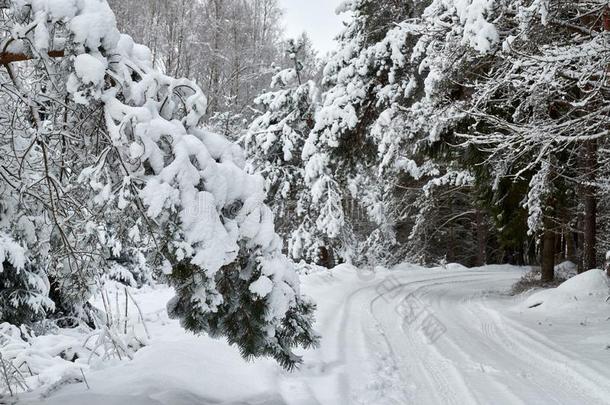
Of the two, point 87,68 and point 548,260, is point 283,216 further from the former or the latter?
point 87,68

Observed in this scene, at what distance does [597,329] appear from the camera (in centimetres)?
806

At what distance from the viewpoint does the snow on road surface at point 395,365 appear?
14.6 ft

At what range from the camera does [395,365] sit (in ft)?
20.6

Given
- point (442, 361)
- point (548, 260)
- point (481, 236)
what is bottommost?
point (442, 361)

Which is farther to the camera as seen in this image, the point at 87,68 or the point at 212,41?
the point at 212,41

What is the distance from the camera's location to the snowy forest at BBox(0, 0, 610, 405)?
269 cm

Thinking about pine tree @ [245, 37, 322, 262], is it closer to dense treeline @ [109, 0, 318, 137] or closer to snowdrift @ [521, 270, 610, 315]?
dense treeline @ [109, 0, 318, 137]

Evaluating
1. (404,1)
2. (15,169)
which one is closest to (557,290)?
(404,1)

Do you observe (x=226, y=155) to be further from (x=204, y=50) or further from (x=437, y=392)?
(x=204, y=50)

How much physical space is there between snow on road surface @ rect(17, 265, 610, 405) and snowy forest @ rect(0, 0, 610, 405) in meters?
0.04

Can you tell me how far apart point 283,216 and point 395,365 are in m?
11.3

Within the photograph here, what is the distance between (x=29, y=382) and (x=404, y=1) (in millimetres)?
10518

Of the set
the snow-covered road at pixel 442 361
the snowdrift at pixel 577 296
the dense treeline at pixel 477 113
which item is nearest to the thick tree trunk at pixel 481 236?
the dense treeline at pixel 477 113

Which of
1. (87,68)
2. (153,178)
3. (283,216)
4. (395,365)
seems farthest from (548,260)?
(87,68)
